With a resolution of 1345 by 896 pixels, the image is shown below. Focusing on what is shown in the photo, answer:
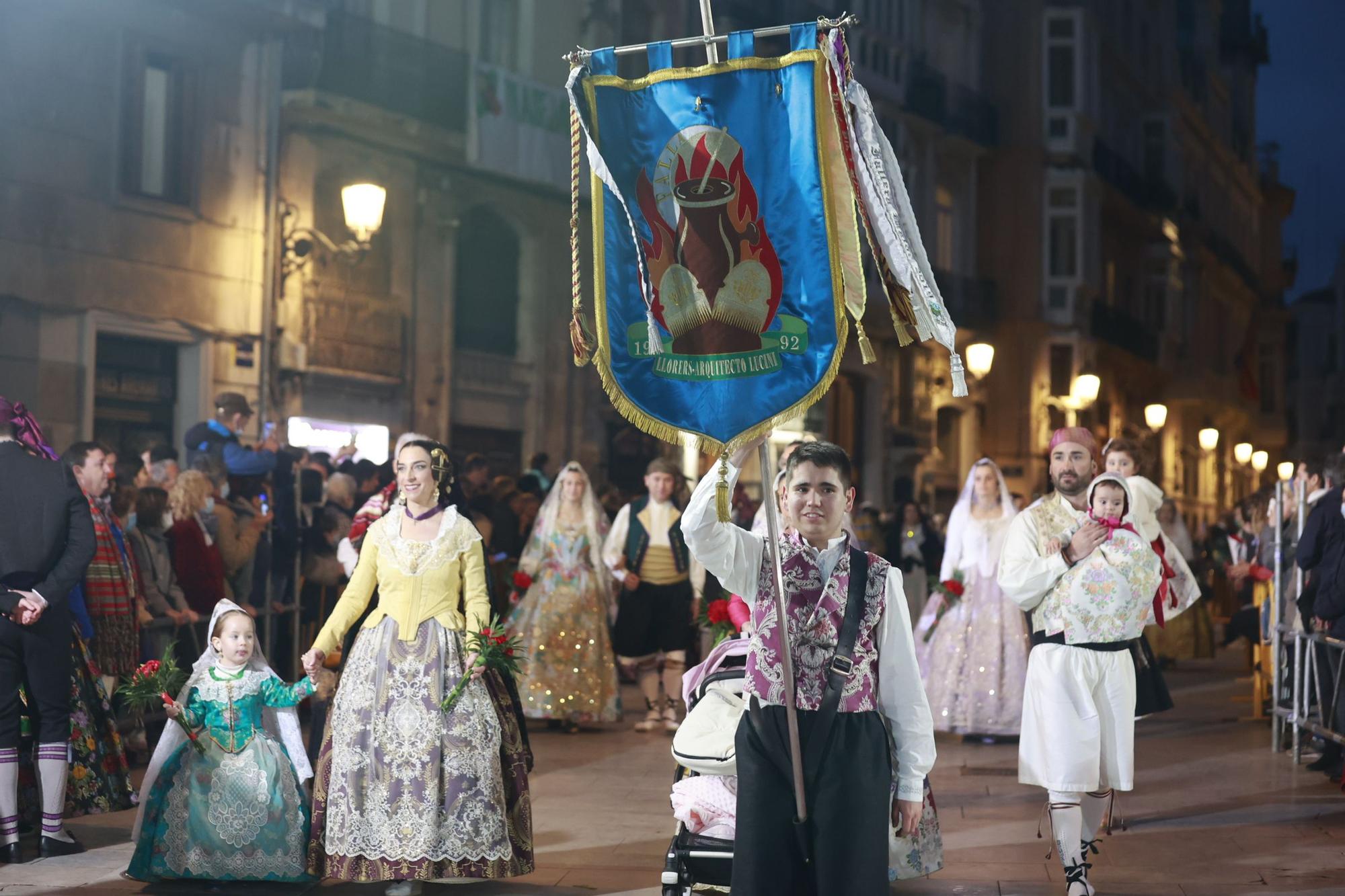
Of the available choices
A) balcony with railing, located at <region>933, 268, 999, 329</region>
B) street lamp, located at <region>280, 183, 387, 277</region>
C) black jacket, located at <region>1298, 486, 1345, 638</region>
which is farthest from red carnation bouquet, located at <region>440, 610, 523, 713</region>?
balcony with railing, located at <region>933, 268, 999, 329</region>

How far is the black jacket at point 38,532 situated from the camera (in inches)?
315

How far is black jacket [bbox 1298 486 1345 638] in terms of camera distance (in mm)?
10711

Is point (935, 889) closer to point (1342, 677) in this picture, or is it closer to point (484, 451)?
point (1342, 677)

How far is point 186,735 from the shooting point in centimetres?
751

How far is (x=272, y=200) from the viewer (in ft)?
59.1

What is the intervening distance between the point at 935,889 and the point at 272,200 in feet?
41.0

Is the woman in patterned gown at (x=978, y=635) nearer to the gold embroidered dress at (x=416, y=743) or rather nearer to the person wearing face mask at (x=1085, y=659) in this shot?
the person wearing face mask at (x=1085, y=659)

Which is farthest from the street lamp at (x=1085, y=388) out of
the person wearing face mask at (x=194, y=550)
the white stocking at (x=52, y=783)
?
the white stocking at (x=52, y=783)

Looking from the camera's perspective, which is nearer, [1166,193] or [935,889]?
[935,889]

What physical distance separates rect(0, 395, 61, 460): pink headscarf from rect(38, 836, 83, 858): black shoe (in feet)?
5.74

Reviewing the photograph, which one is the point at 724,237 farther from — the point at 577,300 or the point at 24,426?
the point at 24,426

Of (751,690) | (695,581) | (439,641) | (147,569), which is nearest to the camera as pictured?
(751,690)

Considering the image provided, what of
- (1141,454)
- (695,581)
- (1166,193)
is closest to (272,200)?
(695,581)

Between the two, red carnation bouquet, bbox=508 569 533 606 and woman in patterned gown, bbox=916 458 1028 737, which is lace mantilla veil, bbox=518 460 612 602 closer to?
red carnation bouquet, bbox=508 569 533 606
